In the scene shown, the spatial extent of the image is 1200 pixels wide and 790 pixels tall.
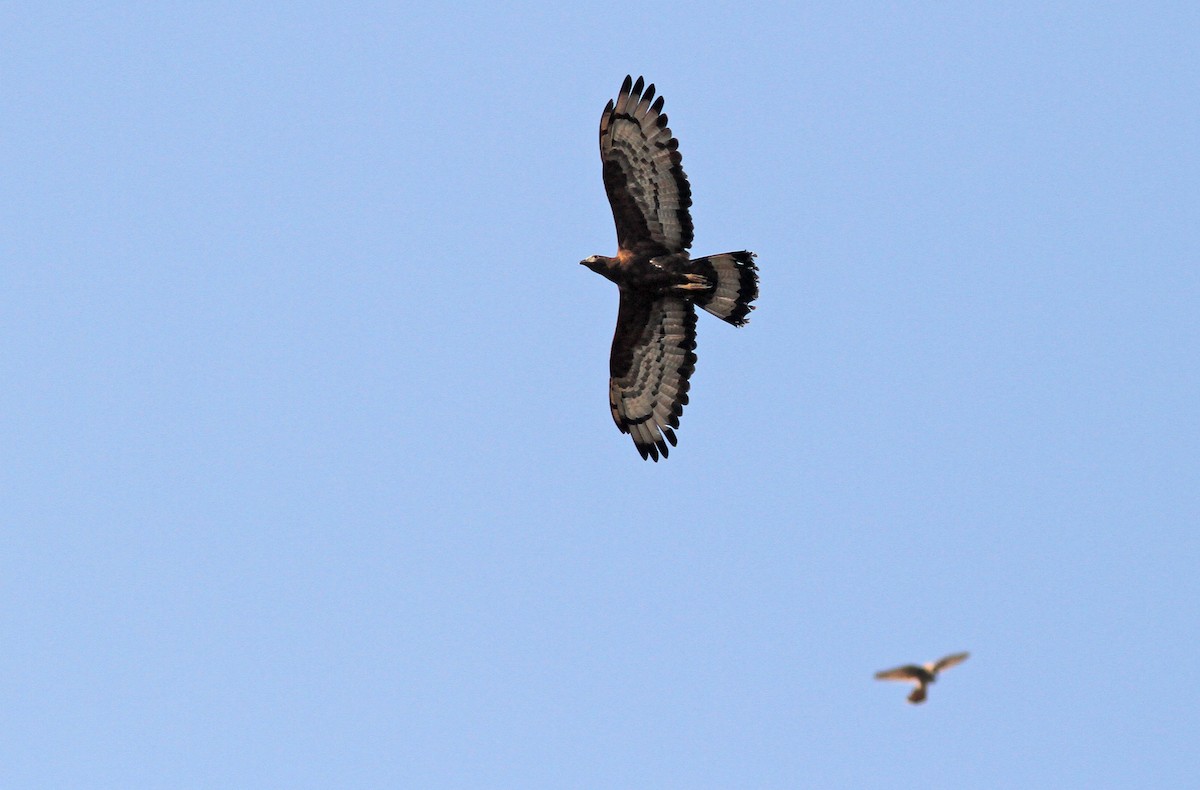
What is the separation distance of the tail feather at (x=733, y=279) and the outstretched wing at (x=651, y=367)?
0.68 m

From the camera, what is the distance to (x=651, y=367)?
22500mm

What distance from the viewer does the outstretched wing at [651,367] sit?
22.0m

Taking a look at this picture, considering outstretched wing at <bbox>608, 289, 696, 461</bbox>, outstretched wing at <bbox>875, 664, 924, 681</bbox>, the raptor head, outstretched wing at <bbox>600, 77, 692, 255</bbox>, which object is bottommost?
outstretched wing at <bbox>875, 664, 924, 681</bbox>

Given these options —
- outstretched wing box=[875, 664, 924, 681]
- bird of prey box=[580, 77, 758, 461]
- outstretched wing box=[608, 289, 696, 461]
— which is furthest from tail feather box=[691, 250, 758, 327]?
outstretched wing box=[875, 664, 924, 681]

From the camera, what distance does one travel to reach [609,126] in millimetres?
21016

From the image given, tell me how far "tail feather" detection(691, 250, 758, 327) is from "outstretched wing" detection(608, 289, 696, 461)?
682 mm

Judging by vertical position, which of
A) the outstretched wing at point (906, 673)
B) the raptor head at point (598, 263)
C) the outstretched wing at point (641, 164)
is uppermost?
A: the outstretched wing at point (641, 164)

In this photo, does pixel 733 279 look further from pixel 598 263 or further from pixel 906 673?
pixel 906 673

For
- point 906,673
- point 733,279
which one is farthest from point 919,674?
point 733,279

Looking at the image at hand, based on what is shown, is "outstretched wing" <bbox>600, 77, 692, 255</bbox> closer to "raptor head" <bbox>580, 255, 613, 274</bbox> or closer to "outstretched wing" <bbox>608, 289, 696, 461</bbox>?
"raptor head" <bbox>580, 255, 613, 274</bbox>

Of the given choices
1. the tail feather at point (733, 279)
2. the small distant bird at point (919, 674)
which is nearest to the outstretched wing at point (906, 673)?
the small distant bird at point (919, 674)

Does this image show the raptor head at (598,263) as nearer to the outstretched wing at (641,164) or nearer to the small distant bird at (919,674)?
the outstretched wing at (641,164)

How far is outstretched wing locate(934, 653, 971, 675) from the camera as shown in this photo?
14.5 meters

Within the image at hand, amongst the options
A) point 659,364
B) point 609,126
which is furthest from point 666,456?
point 609,126
